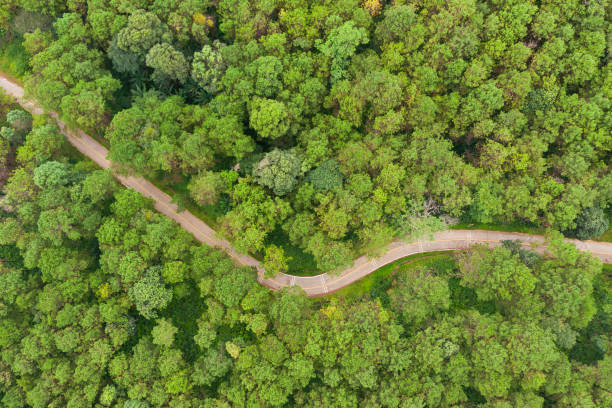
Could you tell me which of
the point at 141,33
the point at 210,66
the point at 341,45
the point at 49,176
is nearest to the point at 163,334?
the point at 49,176

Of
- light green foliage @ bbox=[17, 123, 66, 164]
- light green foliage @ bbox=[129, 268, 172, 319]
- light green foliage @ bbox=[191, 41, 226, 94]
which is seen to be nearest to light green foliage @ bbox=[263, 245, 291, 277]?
light green foliage @ bbox=[129, 268, 172, 319]

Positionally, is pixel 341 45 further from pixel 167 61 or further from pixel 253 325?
pixel 253 325

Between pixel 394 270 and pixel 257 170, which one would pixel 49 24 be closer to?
pixel 257 170

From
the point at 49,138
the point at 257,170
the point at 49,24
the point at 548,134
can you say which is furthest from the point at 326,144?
the point at 49,24

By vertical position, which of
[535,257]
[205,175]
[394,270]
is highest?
A: [205,175]

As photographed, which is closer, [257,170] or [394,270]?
[257,170]

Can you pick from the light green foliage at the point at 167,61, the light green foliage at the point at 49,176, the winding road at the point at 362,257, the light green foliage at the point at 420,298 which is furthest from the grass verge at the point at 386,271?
the light green foliage at the point at 49,176

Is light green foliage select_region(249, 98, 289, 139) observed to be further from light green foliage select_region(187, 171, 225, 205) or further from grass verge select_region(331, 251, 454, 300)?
grass verge select_region(331, 251, 454, 300)

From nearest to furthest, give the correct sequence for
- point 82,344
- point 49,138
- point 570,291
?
point 570,291 → point 82,344 → point 49,138
